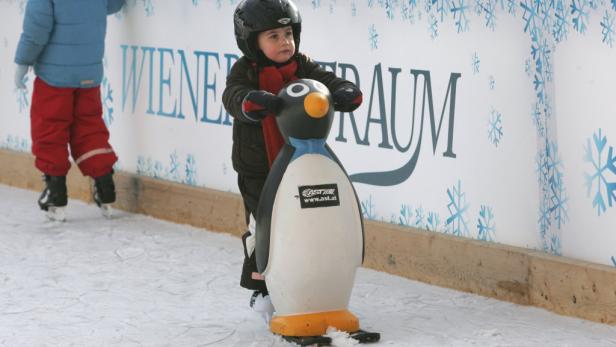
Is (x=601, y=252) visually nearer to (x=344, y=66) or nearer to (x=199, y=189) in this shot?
(x=344, y=66)

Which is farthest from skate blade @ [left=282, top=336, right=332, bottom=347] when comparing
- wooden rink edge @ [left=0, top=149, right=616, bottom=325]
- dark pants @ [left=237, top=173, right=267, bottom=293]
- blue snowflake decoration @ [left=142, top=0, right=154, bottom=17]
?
blue snowflake decoration @ [left=142, top=0, right=154, bottom=17]

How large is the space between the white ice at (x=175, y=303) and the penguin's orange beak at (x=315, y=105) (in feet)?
2.02

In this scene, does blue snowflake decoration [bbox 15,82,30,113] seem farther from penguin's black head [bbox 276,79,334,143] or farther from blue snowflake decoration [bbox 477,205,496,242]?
penguin's black head [bbox 276,79,334,143]

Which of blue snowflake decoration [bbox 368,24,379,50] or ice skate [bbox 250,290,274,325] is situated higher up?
blue snowflake decoration [bbox 368,24,379,50]

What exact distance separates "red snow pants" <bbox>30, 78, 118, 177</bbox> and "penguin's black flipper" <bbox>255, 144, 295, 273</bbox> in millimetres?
2452

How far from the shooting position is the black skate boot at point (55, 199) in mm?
6516

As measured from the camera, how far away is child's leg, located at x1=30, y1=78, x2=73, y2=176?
6.43 m

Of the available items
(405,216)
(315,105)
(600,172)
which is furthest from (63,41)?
(600,172)

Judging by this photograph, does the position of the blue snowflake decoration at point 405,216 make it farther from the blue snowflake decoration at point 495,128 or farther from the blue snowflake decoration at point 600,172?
the blue snowflake decoration at point 600,172

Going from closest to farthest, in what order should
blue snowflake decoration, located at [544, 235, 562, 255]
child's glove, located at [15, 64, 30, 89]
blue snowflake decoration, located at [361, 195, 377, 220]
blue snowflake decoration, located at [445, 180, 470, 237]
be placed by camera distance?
blue snowflake decoration, located at [544, 235, 562, 255]
blue snowflake decoration, located at [445, 180, 470, 237]
blue snowflake decoration, located at [361, 195, 377, 220]
child's glove, located at [15, 64, 30, 89]

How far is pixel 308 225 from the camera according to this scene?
4188 mm

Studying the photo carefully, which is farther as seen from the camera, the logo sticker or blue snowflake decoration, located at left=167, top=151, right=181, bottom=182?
blue snowflake decoration, located at left=167, top=151, right=181, bottom=182

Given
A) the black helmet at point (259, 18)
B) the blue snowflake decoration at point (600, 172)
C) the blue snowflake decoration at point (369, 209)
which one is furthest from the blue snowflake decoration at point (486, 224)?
the black helmet at point (259, 18)

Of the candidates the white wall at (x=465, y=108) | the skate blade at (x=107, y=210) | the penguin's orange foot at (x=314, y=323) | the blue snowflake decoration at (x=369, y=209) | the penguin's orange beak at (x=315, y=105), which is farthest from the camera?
the skate blade at (x=107, y=210)
